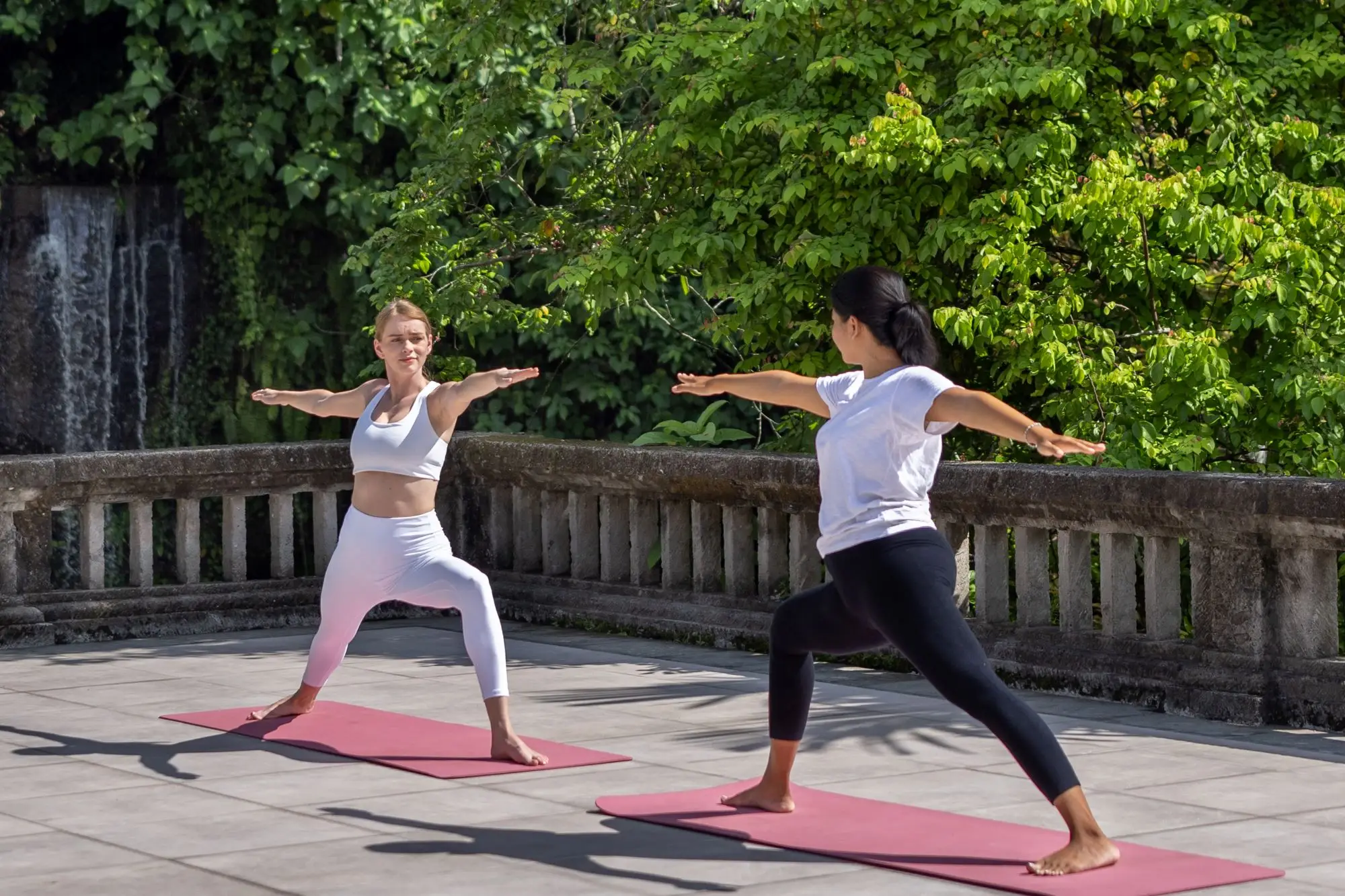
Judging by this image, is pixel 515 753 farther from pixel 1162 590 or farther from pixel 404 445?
pixel 1162 590

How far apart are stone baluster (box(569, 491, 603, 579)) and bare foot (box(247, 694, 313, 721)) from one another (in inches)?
131

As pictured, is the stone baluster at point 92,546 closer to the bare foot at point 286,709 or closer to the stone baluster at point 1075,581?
the bare foot at point 286,709

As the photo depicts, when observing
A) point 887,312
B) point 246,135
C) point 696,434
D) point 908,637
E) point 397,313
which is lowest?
point 908,637

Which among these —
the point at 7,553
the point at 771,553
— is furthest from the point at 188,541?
the point at 771,553

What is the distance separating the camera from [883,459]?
614 centimetres

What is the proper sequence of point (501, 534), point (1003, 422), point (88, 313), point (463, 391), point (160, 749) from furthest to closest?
point (88, 313) < point (501, 534) < point (160, 749) < point (463, 391) < point (1003, 422)

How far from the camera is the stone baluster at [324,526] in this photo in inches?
477

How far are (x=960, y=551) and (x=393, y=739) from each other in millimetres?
3094

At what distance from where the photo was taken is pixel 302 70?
1725cm

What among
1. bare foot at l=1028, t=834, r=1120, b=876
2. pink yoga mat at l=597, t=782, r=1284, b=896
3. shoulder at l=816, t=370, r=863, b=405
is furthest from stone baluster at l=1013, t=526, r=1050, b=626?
bare foot at l=1028, t=834, r=1120, b=876

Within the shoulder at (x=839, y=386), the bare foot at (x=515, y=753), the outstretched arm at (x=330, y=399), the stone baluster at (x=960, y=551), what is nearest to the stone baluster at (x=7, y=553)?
the outstretched arm at (x=330, y=399)

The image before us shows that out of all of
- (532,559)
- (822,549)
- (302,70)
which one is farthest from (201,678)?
(302,70)

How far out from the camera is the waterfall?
59.5 feet

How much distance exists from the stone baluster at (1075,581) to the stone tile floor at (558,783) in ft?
1.25
